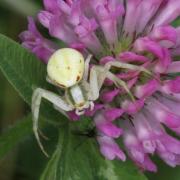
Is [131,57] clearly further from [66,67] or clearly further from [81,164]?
[81,164]

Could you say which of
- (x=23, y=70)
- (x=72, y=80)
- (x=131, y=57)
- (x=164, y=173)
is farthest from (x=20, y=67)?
(x=164, y=173)

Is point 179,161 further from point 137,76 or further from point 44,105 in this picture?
point 44,105

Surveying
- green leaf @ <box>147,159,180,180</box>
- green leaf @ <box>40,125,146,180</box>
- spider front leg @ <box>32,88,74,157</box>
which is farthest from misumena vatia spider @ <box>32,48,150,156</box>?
green leaf @ <box>147,159,180,180</box>

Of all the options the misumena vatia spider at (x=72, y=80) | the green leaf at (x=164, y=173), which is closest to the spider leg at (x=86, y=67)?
the misumena vatia spider at (x=72, y=80)

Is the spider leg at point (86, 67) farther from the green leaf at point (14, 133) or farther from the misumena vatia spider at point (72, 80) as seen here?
the green leaf at point (14, 133)

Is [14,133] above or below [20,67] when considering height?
below

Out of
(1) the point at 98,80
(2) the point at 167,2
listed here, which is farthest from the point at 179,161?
(2) the point at 167,2
